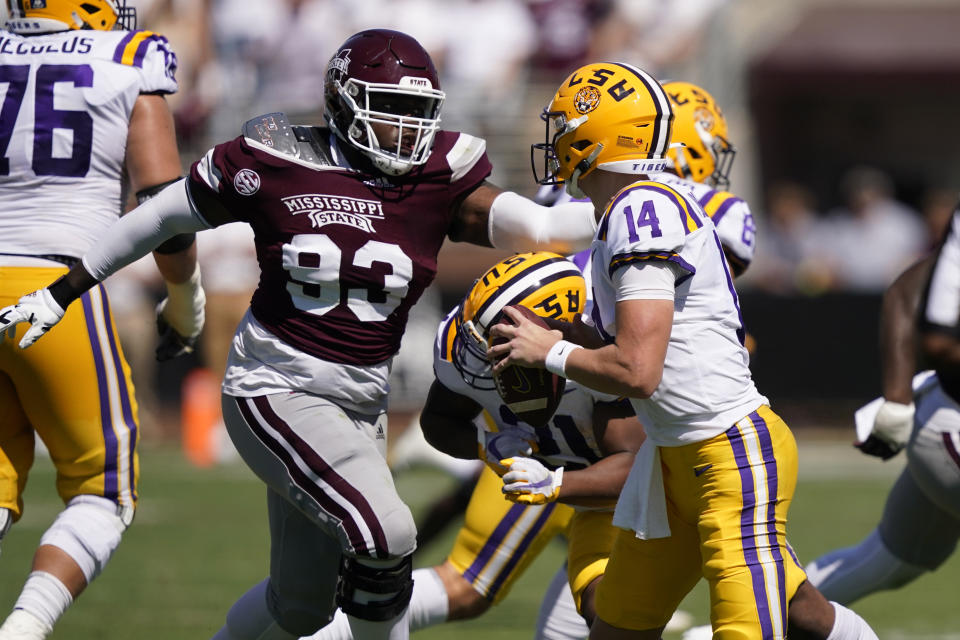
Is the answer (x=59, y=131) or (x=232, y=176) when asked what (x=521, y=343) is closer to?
(x=232, y=176)

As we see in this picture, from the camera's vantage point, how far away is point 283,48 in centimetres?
1286

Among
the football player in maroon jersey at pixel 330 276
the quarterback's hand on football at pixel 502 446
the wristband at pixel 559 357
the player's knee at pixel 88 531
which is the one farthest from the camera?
the player's knee at pixel 88 531

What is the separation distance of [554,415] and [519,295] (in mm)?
454

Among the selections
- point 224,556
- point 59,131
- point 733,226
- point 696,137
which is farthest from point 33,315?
point 224,556

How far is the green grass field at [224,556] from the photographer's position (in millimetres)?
5371

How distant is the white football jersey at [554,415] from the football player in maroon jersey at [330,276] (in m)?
0.16

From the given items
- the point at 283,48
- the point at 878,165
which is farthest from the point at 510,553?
the point at 878,165

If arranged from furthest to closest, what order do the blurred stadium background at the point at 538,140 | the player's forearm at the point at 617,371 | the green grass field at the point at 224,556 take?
the blurred stadium background at the point at 538,140 → the green grass field at the point at 224,556 → the player's forearm at the point at 617,371

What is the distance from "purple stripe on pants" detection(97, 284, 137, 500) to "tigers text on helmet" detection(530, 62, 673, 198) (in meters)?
1.50

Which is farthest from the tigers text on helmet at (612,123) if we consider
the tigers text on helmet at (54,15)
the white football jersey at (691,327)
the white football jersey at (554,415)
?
the tigers text on helmet at (54,15)

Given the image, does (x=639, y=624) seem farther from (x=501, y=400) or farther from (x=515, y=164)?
(x=515, y=164)

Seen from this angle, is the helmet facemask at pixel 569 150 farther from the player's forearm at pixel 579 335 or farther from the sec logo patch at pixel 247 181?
the sec logo patch at pixel 247 181

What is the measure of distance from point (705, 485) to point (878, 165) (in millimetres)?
14595

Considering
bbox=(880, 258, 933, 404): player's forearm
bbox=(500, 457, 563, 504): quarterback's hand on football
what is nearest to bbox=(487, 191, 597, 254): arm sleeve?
bbox=(500, 457, 563, 504): quarterback's hand on football
